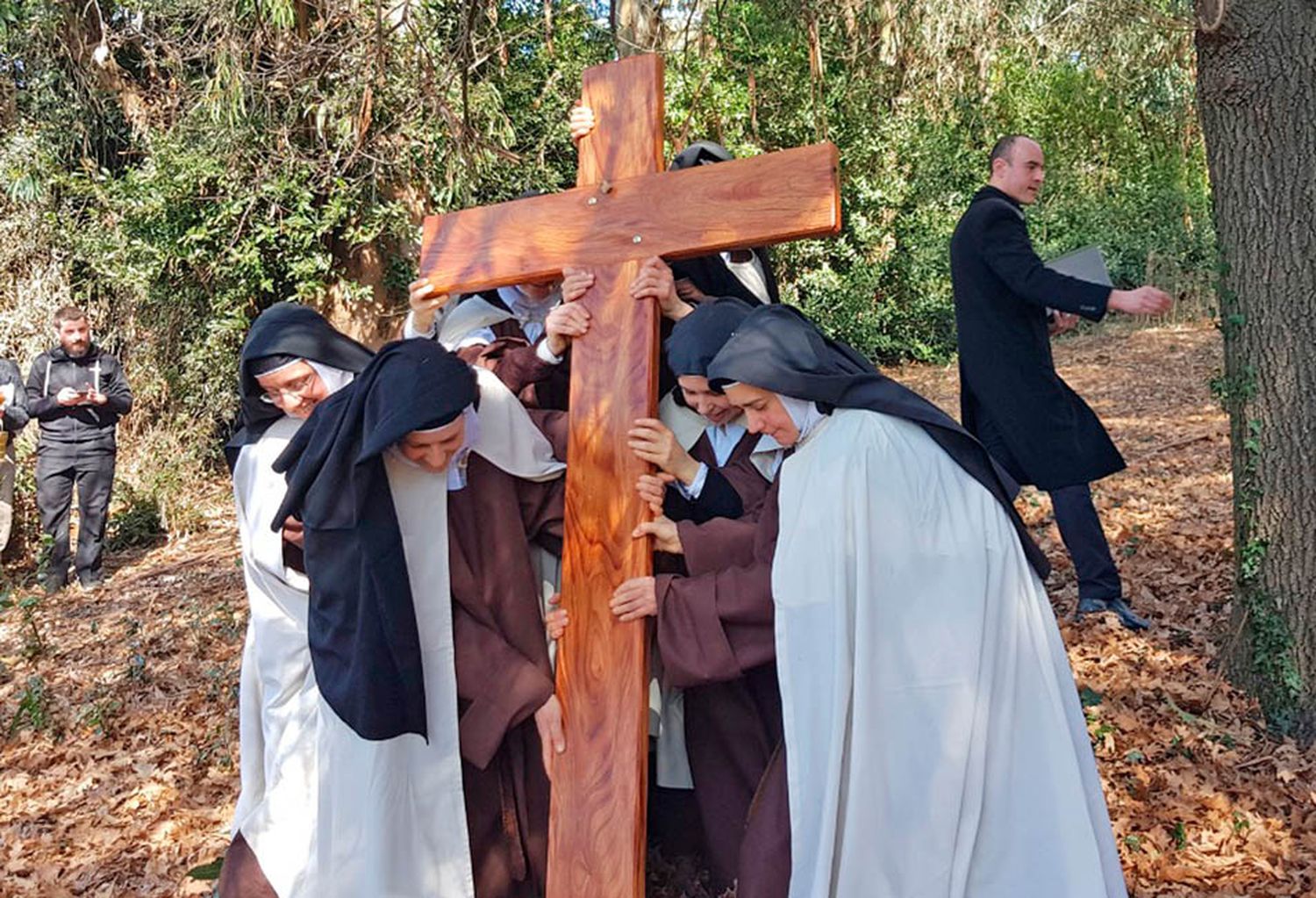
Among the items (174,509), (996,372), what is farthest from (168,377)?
(996,372)

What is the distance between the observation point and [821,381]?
295cm

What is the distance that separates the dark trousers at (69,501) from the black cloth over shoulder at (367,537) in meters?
6.61

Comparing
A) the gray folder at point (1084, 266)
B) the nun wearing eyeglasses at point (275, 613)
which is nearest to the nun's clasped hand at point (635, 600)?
the nun wearing eyeglasses at point (275, 613)

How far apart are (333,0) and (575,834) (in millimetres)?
6835

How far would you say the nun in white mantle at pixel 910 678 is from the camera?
9.23 feet

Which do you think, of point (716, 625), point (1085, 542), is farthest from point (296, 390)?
point (1085, 542)

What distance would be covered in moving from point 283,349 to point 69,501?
6.51m

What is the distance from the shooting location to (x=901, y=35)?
1391 cm

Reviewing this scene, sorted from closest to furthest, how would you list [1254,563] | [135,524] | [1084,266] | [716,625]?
[716,625]
[1254,563]
[1084,266]
[135,524]

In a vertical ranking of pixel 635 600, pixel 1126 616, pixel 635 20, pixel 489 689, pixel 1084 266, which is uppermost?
pixel 635 20

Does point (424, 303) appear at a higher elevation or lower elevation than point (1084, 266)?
lower

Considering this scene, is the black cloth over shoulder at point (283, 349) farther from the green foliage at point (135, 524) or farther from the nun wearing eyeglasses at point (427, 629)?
the green foliage at point (135, 524)

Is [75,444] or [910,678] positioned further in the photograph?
[75,444]

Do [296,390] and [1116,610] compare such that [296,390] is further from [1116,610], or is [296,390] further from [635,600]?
[1116,610]
